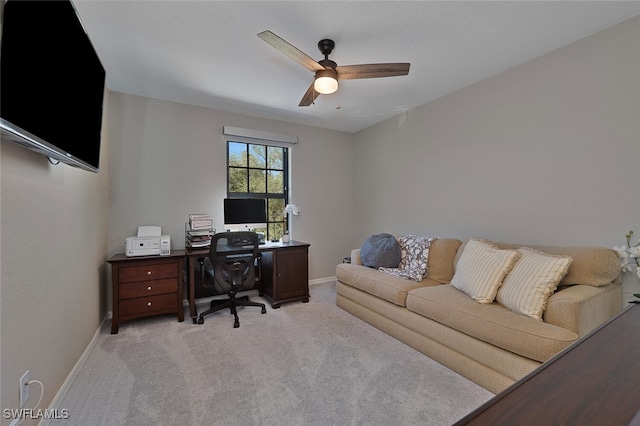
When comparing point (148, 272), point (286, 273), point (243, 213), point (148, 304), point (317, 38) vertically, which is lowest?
point (148, 304)

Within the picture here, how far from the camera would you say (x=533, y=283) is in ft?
6.06

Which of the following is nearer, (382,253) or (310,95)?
(310,95)

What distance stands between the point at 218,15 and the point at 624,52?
9.71ft

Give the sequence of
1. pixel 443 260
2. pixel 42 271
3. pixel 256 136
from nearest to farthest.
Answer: pixel 42 271, pixel 443 260, pixel 256 136

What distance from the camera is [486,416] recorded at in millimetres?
493

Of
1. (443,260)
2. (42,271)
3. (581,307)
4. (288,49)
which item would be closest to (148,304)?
(42,271)

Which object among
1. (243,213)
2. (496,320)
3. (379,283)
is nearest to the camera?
(496,320)

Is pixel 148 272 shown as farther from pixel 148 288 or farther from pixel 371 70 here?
pixel 371 70

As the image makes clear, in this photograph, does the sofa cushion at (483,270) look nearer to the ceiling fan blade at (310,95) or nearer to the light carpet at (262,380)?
the light carpet at (262,380)

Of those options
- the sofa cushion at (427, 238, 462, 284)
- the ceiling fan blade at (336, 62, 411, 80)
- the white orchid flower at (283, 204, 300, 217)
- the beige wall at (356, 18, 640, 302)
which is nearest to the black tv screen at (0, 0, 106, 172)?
the ceiling fan blade at (336, 62, 411, 80)

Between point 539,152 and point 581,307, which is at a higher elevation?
point 539,152

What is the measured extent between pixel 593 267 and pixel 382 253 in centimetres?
175

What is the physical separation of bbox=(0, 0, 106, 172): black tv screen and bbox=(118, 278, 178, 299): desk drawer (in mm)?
1462

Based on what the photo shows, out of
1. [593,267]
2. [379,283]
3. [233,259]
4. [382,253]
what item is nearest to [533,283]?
[593,267]
